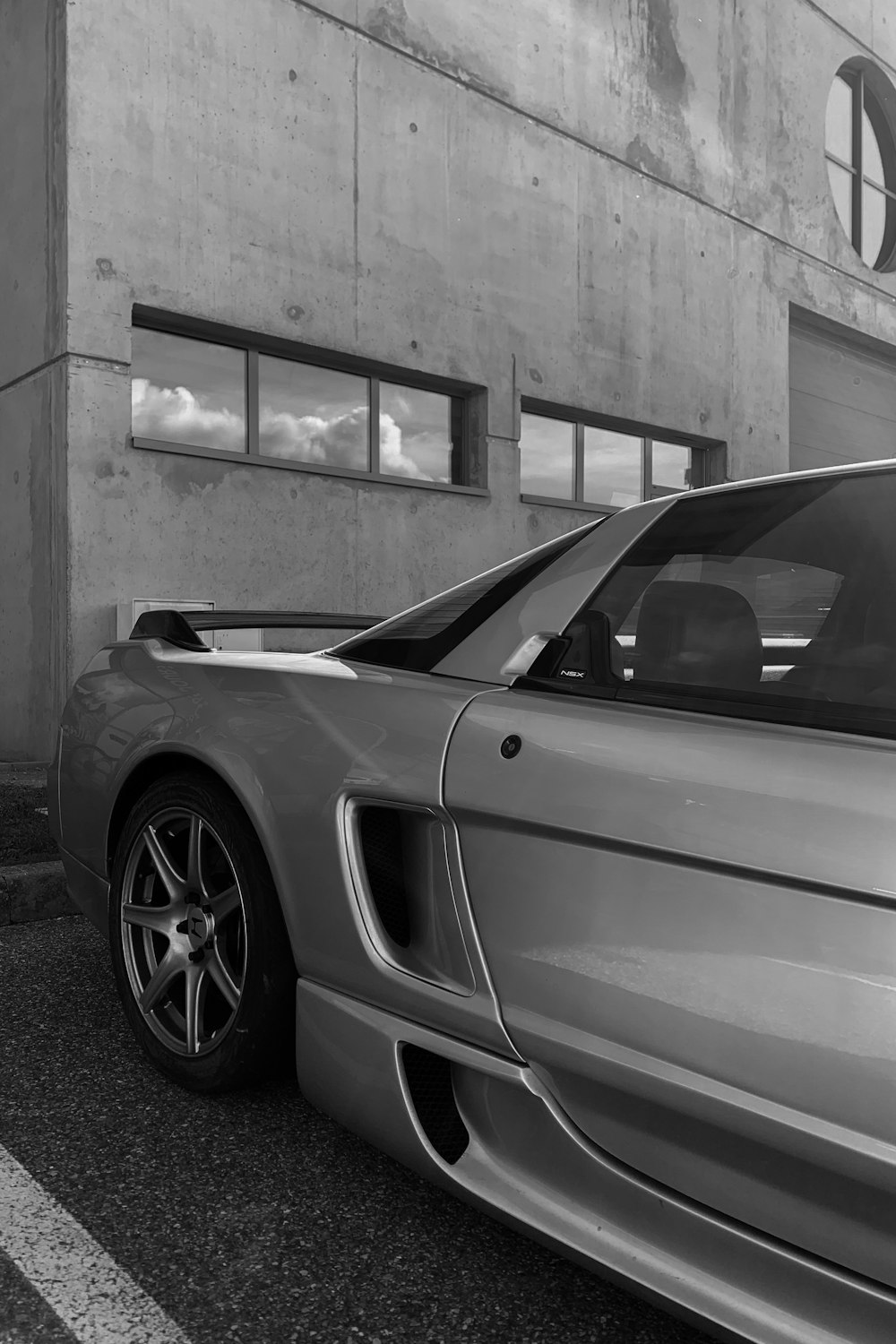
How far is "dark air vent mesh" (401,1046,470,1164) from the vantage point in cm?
175

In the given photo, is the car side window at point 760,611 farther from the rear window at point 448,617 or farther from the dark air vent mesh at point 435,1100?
the dark air vent mesh at point 435,1100

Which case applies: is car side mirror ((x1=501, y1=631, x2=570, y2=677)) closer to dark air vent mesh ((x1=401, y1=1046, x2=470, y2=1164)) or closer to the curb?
dark air vent mesh ((x1=401, y1=1046, x2=470, y2=1164))

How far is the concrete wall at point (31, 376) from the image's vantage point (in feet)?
22.9

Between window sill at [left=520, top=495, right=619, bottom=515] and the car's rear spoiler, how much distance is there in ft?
21.4

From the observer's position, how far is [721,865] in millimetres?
1410

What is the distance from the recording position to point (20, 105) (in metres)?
7.39

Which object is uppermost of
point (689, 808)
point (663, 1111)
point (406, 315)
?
point (406, 315)

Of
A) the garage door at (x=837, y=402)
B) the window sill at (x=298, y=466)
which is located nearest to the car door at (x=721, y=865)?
the window sill at (x=298, y=466)

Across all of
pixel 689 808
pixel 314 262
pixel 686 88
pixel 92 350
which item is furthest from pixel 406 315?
pixel 689 808

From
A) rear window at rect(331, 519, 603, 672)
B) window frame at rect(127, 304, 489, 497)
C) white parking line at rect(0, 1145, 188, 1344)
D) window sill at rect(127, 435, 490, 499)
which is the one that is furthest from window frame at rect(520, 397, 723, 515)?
white parking line at rect(0, 1145, 188, 1344)

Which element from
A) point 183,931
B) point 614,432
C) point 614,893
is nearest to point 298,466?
point 614,432

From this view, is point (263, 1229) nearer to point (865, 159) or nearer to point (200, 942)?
point (200, 942)

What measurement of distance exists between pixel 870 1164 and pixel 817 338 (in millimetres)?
13647

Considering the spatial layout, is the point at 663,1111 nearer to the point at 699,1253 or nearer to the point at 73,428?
the point at 699,1253
